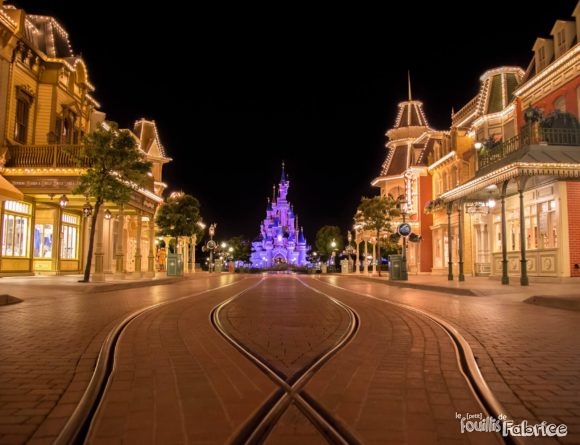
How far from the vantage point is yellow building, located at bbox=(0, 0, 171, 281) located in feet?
83.6

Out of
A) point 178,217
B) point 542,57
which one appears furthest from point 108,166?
point 542,57

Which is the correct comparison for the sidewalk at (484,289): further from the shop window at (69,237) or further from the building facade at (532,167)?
the shop window at (69,237)

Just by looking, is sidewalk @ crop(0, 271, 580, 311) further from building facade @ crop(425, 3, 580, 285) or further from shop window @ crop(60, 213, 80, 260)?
shop window @ crop(60, 213, 80, 260)

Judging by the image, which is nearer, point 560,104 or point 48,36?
point 560,104

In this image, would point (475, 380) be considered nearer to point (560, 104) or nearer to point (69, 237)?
point (560, 104)

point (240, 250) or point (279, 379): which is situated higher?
point (240, 250)

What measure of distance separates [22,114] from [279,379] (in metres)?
27.3

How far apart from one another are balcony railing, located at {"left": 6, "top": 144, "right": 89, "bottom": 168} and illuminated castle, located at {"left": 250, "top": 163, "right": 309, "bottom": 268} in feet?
364

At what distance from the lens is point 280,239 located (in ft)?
468

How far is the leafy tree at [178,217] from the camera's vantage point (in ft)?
143

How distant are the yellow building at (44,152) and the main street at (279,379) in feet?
56.6

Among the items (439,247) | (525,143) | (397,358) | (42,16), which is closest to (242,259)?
(439,247)

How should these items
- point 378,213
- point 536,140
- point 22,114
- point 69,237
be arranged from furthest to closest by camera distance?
point 378,213 < point 69,237 < point 22,114 < point 536,140

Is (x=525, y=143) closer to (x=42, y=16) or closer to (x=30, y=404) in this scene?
(x=30, y=404)
